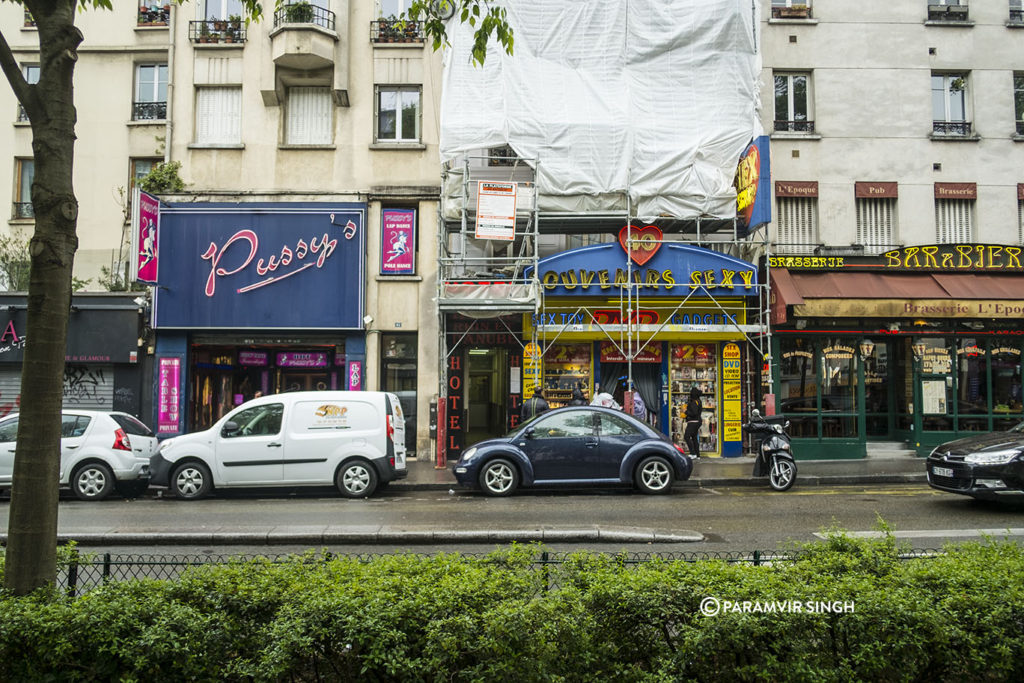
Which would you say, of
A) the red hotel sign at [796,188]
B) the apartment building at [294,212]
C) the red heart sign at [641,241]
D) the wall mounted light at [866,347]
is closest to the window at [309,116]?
the apartment building at [294,212]

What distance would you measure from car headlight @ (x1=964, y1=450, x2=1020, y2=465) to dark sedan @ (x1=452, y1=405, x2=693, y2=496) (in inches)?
160

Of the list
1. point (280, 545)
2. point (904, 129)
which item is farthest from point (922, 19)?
point (280, 545)

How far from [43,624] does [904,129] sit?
2042cm

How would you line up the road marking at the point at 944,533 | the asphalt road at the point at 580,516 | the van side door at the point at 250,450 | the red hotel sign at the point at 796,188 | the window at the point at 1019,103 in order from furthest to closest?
1. the window at the point at 1019,103
2. the red hotel sign at the point at 796,188
3. the van side door at the point at 250,450
4. the asphalt road at the point at 580,516
5. the road marking at the point at 944,533

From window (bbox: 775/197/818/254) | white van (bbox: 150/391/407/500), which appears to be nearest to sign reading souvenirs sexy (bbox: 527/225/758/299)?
window (bbox: 775/197/818/254)

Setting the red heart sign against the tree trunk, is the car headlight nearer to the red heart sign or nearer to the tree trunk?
the red heart sign

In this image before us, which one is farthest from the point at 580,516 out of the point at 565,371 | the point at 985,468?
the point at 565,371

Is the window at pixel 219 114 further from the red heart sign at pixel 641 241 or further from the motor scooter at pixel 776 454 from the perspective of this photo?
the motor scooter at pixel 776 454

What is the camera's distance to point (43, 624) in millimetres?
3662

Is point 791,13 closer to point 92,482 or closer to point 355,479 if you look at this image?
point 355,479

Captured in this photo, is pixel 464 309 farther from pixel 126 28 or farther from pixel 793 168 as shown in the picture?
pixel 126 28

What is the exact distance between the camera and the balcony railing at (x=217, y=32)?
18.4 metres

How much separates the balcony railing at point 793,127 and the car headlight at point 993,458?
1094 cm

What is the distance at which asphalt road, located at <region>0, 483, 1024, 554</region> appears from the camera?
8586 millimetres
